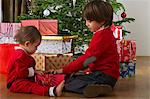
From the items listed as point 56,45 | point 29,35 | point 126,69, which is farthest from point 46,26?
point 126,69

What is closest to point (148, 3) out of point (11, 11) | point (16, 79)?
point (11, 11)

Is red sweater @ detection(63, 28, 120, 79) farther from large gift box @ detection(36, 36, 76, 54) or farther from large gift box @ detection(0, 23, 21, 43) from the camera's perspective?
large gift box @ detection(0, 23, 21, 43)

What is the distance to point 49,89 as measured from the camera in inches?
64.8

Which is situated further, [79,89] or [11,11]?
[11,11]

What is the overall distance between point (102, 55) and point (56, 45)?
1.94ft

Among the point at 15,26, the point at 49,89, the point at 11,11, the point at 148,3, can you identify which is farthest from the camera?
the point at 148,3

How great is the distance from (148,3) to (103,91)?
8.38 ft

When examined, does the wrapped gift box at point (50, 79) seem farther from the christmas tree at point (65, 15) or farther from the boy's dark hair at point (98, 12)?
the christmas tree at point (65, 15)

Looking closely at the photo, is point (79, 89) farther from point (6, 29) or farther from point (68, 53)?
point (6, 29)

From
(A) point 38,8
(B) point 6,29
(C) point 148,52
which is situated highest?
(A) point 38,8

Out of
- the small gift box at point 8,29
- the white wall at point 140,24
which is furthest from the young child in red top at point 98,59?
the white wall at point 140,24

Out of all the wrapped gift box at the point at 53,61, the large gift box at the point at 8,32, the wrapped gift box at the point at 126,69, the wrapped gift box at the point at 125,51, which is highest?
the large gift box at the point at 8,32

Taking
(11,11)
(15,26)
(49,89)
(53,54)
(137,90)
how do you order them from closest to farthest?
(49,89) < (137,90) < (53,54) < (15,26) < (11,11)

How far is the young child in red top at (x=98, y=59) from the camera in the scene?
1.70 metres
